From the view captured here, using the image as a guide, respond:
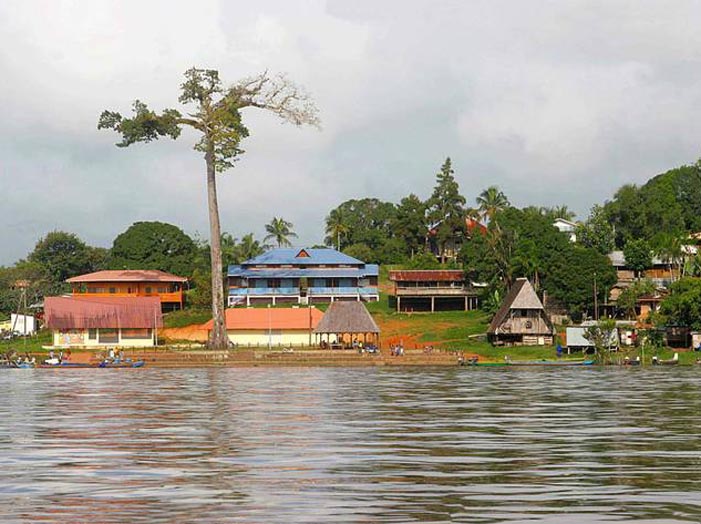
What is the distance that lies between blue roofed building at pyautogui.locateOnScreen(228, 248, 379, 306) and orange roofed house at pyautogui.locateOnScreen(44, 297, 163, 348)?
18.1 metres

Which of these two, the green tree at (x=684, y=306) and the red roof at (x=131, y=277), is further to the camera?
the red roof at (x=131, y=277)

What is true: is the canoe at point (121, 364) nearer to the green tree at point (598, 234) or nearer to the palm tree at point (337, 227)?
the green tree at point (598, 234)

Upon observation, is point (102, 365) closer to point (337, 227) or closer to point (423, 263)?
point (423, 263)

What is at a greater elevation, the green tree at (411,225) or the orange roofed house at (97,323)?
the green tree at (411,225)

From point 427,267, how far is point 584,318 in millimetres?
21271

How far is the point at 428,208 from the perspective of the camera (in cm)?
12494

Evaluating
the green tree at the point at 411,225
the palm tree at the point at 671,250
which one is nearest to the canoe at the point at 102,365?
the palm tree at the point at 671,250

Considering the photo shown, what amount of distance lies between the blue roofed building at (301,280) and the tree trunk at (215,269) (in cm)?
2762

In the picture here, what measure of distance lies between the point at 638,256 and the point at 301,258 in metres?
32.6

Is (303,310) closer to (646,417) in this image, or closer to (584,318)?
(584,318)

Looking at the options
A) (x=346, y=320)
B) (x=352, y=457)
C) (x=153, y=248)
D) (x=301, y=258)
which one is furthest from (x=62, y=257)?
(x=352, y=457)

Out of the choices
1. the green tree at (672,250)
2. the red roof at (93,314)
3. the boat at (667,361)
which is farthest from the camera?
the red roof at (93,314)

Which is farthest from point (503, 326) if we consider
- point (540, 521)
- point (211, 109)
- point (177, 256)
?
point (540, 521)

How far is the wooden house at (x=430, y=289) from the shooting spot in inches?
4166
